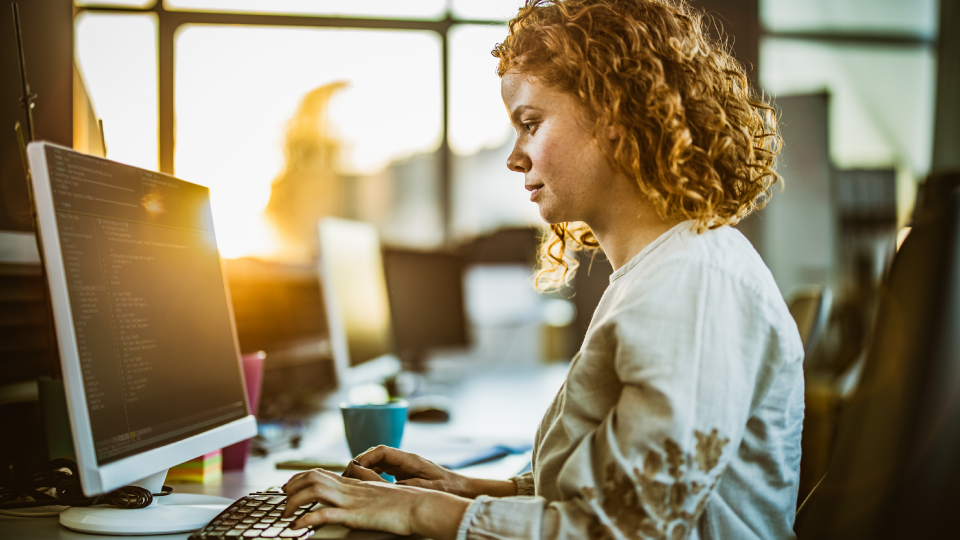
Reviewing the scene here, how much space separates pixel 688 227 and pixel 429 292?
1936 mm

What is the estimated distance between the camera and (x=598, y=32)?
868mm

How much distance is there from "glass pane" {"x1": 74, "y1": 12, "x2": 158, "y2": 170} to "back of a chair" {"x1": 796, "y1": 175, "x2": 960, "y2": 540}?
140 inches

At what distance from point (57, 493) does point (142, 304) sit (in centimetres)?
28

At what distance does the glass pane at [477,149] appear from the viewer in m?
3.93

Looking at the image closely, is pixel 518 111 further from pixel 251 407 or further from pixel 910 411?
pixel 251 407

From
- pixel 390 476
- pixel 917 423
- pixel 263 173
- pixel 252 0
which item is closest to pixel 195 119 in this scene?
pixel 263 173

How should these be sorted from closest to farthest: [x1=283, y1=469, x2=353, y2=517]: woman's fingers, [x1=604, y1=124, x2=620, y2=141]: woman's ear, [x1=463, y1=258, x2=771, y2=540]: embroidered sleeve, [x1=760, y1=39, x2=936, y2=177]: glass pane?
1. [x1=463, y1=258, x2=771, y2=540]: embroidered sleeve
2. [x1=283, y1=469, x2=353, y2=517]: woman's fingers
3. [x1=604, y1=124, x2=620, y2=141]: woman's ear
4. [x1=760, y1=39, x2=936, y2=177]: glass pane

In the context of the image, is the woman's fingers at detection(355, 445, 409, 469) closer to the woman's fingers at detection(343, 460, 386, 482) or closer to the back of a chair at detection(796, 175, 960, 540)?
the woman's fingers at detection(343, 460, 386, 482)

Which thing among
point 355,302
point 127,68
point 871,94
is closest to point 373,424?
point 355,302

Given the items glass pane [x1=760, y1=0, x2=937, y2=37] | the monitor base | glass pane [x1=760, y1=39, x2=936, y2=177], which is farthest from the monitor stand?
glass pane [x1=760, y1=0, x2=937, y2=37]

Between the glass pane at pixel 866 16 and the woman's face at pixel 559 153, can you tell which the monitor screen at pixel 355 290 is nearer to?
the woman's face at pixel 559 153

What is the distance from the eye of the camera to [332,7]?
3.75 m

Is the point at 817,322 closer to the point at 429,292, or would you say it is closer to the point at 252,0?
the point at 429,292

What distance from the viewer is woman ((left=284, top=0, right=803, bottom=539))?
631 millimetres
